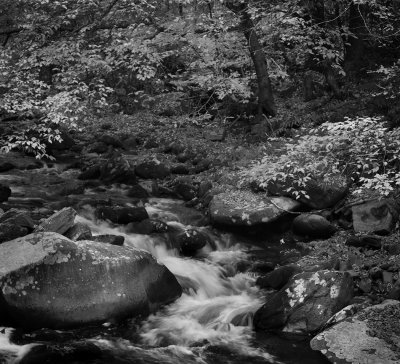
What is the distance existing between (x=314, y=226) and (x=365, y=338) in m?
4.47

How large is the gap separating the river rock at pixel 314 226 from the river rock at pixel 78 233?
4883 mm

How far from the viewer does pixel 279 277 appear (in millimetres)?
8547

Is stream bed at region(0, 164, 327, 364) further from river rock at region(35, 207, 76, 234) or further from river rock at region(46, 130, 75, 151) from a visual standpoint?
river rock at region(46, 130, 75, 151)

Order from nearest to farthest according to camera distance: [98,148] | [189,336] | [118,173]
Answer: [189,336]
[118,173]
[98,148]

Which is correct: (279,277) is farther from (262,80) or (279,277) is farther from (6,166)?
(6,166)

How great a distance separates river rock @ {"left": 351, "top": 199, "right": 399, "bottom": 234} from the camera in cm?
955

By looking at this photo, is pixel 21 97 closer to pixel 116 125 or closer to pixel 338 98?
pixel 338 98

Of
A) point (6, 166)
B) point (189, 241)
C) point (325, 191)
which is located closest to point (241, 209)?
point (189, 241)

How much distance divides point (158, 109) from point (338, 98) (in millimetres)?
9903

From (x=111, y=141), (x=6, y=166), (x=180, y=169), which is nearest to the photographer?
(x=180, y=169)

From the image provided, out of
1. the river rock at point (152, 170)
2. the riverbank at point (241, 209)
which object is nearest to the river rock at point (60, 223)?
the riverbank at point (241, 209)

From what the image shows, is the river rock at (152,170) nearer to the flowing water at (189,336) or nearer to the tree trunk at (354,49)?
the flowing water at (189,336)

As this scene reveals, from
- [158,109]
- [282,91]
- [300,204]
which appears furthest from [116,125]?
[300,204]

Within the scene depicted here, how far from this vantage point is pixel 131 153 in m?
17.8
